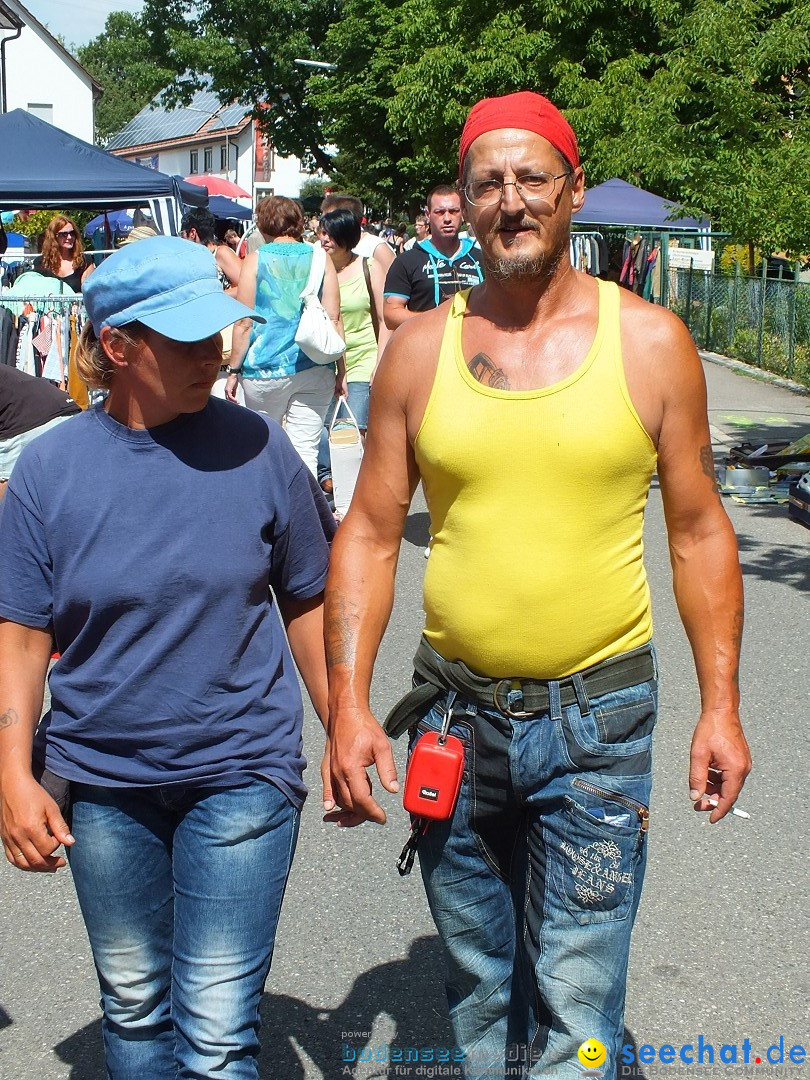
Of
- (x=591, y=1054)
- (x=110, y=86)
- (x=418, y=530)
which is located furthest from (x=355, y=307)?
(x=110, y=86)

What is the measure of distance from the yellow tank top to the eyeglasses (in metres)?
0.23

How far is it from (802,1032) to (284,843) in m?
1.60

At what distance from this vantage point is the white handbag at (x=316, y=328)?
703 centimetres

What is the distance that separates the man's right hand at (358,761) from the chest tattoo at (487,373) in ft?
2.17

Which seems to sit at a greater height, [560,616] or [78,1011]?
[560,616]

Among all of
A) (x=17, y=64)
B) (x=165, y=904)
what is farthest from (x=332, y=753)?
(x=17, y=64)

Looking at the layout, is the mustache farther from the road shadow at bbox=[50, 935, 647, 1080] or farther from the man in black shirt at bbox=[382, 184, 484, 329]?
the man in black shirt at bbox=[382, 184, 484, 329]

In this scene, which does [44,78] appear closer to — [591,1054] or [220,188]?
[220,188]

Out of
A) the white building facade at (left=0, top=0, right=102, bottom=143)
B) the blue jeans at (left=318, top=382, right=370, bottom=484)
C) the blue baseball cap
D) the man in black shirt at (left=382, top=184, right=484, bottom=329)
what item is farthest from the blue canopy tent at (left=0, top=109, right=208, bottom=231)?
the white building facade at (left=0, top=0, right=102, bottom=143)

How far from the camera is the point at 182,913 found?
2.42m

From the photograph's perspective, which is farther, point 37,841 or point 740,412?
point 740,412

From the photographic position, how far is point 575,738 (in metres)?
2.37

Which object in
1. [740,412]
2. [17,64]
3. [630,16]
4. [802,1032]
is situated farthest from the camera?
[17,64]

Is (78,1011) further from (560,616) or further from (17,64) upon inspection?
(17,64)
